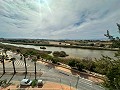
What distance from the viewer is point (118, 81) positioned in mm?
11789

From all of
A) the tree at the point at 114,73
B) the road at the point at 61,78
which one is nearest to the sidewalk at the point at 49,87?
the road at the point at 61,78

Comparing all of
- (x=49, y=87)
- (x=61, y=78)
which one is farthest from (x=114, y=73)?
(x=61, y=78)

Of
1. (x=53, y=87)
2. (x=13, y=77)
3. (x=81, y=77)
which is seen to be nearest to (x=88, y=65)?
(x=81, y=77)

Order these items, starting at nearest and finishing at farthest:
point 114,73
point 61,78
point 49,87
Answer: point 114,73
point 49,87
point 61,78

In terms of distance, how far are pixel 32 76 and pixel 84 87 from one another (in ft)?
53.3

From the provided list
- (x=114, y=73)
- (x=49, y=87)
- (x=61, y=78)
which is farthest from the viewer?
(x=61, y=78)

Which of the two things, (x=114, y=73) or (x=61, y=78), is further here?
(x=61, y=78)

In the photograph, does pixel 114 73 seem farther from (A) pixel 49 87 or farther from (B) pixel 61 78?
(B) pixel 61 78

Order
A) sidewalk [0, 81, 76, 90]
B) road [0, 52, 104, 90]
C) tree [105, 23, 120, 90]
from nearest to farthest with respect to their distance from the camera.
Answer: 1. tree [105, 23, 120, 90]
2. sidewalk [0, 81, 76, 90]
3. road [0, 52, 104, 90]

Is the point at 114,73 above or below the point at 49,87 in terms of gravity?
above

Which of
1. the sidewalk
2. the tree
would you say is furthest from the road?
the tree

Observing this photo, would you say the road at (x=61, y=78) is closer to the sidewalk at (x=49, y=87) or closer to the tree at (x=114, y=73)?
the sidewalk at (x=49, y=87)

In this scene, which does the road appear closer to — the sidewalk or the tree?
the sidewalk

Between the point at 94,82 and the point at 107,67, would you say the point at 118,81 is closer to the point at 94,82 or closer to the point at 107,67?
the point at 107,67
